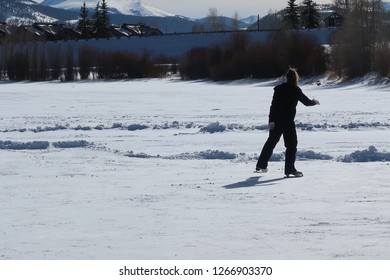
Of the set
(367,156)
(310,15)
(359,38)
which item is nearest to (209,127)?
(367,156)

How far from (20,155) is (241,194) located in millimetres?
5590

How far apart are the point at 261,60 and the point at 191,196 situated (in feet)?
174

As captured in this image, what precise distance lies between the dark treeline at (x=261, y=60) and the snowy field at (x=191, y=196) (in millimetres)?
41266

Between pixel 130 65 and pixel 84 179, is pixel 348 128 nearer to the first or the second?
pixel 84 179

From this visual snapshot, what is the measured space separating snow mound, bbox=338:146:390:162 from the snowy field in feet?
0.05

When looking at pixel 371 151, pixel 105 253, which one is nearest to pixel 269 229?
pixel 105 253

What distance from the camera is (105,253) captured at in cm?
709

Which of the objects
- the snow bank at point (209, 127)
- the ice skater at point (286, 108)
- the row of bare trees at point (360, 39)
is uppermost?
the row of bare trees at point (360, 39)

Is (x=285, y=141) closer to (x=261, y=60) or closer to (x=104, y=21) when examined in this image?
(x=261, y=60)

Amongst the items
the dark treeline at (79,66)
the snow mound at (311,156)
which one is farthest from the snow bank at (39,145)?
the dark treeline at (79,66)

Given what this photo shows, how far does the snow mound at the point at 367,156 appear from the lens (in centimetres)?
1293

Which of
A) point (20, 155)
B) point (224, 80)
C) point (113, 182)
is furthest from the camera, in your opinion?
point (224, 80)

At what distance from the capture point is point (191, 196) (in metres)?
9.93

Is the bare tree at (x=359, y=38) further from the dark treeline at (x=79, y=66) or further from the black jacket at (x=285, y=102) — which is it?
the black jacket at (x=285, y=102)
